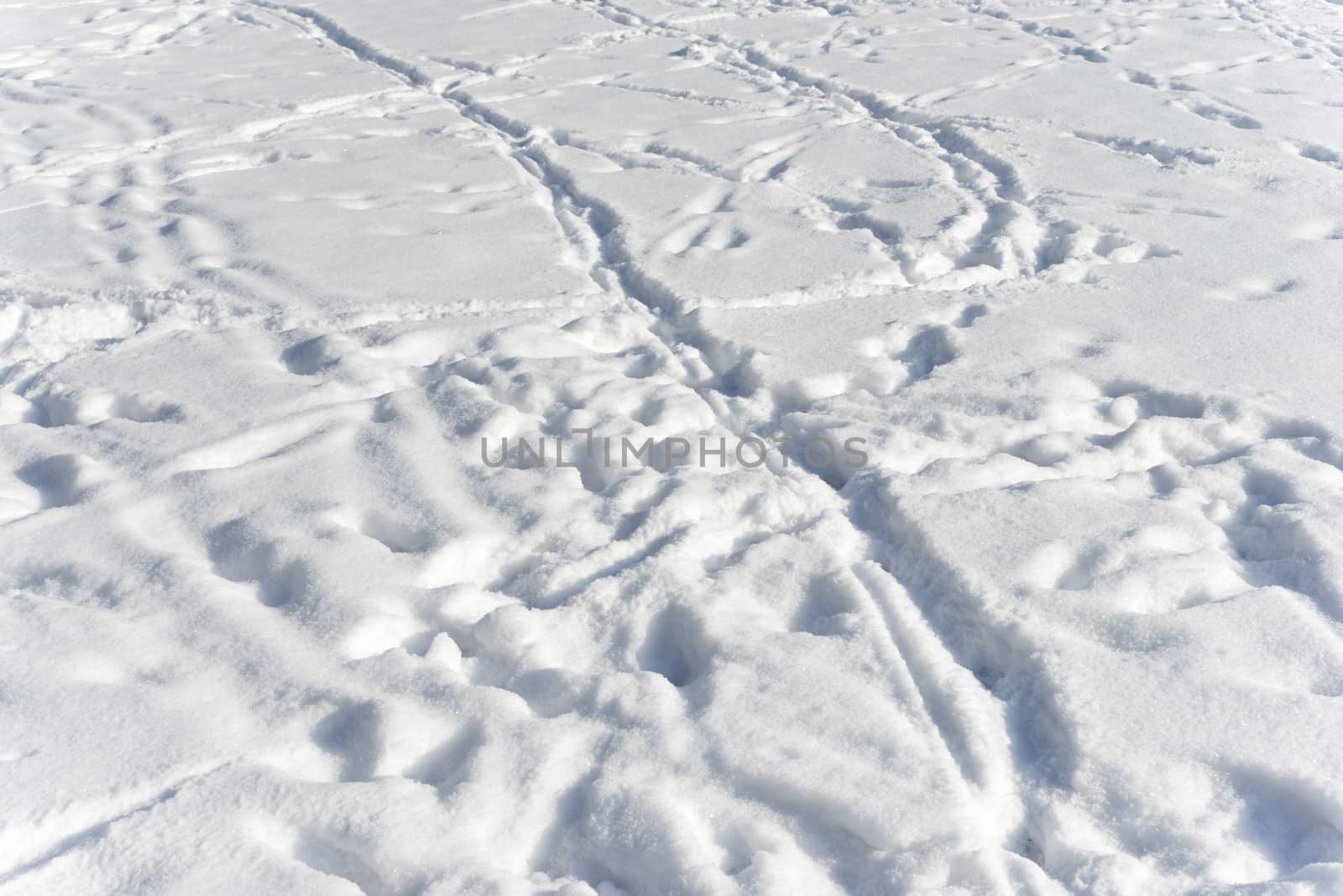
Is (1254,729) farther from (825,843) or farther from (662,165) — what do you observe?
(662,165)

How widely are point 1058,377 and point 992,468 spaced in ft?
1.70

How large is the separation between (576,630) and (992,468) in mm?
1072

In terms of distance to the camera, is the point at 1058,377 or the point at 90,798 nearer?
the point at 90,798

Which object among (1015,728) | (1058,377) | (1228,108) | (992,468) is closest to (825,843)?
(1015,728)

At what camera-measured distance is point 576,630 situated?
209cm

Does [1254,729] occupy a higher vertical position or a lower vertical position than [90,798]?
higher

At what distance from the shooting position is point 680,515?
2400 millimetres

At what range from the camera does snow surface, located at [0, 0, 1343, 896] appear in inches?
66.1

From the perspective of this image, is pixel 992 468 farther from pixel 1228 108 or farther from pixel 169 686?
pixel 1228 108

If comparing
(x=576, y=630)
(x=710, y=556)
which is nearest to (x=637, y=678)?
(x=576, y=630)

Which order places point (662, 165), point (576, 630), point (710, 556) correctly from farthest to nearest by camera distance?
1. point (662, 165)
2. point (710, 556)
3. point (576, 630)

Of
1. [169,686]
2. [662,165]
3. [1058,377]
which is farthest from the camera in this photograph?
[662,165]

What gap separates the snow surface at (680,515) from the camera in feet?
5.51

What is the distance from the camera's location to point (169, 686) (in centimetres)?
192
